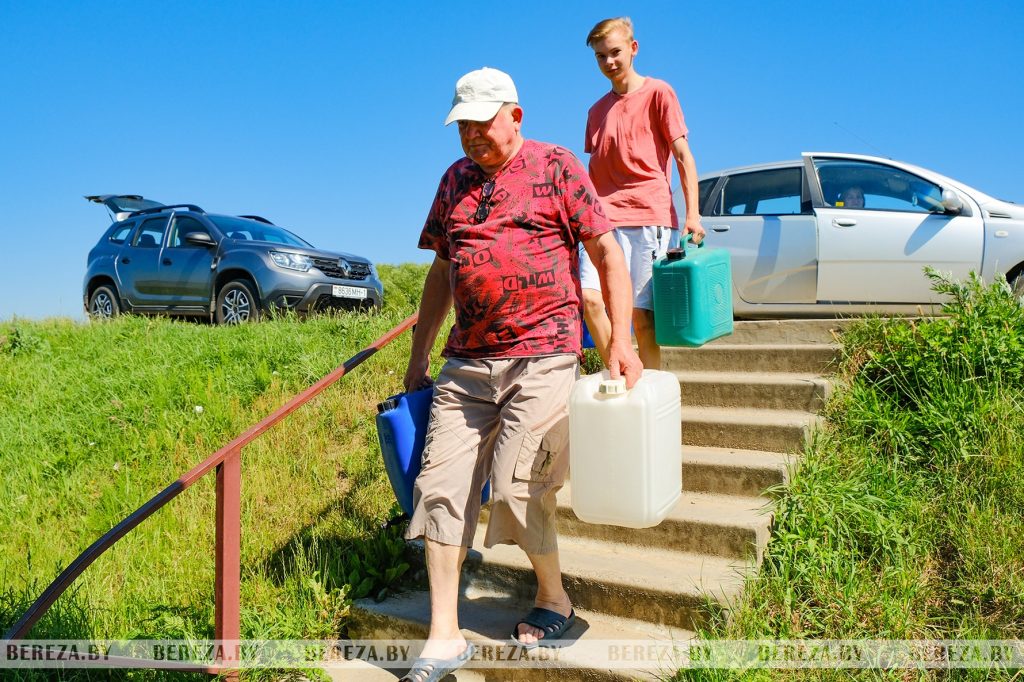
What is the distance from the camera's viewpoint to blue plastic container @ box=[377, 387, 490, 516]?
2982 millimetres

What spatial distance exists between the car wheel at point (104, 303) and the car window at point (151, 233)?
2.54 feet

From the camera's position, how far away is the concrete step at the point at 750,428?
3.80m

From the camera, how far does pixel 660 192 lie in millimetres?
3977

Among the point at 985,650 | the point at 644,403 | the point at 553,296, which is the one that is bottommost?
the point at 985,650

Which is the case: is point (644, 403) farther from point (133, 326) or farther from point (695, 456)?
point (133, 326)

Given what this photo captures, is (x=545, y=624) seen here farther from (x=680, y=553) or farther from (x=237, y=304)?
(x=237, y=304)

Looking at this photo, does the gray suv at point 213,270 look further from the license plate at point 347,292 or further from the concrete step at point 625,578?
the concrete step at point 625,578

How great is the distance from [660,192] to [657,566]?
1.86m

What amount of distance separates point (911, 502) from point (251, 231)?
7567mm

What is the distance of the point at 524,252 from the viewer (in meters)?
2.67

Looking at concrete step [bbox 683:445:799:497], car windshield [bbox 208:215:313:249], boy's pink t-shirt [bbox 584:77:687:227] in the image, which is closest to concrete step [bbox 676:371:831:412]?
concrete step [bbox 683:445:799:497]

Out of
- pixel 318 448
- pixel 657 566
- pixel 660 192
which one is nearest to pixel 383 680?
pixel 657 566

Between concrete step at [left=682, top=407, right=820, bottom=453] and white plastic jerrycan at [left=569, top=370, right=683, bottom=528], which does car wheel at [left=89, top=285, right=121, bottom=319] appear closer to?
concrete step at [left=682, top=407, right=820, bottom=453]

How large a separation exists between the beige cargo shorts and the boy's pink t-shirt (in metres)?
1.43
